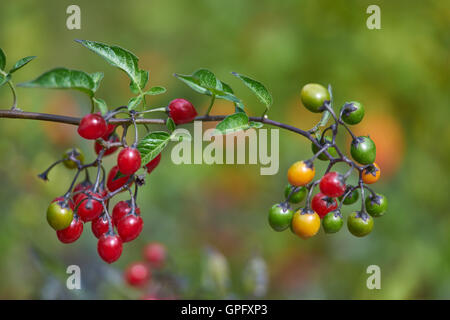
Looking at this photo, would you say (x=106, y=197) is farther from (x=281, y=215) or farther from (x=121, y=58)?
(x=281, y=215)

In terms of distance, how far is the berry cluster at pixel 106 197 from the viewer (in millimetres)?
1030

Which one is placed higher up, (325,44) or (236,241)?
(325,44)

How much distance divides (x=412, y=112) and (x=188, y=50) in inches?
67.5

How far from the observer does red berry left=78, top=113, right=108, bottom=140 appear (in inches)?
39.9

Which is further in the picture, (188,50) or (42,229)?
(188,50)

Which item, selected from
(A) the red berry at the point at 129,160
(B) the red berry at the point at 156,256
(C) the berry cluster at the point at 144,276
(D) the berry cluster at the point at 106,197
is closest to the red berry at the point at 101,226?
(D) the berry cluster at the point at 106,197

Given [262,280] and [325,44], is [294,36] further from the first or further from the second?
[262,280]

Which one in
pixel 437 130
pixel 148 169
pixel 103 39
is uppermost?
pixel 103 39

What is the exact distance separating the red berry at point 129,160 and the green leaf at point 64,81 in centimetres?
14

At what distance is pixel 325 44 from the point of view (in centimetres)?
318

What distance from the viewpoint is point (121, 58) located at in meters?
1.10

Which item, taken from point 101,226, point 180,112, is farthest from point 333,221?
point 101,226
